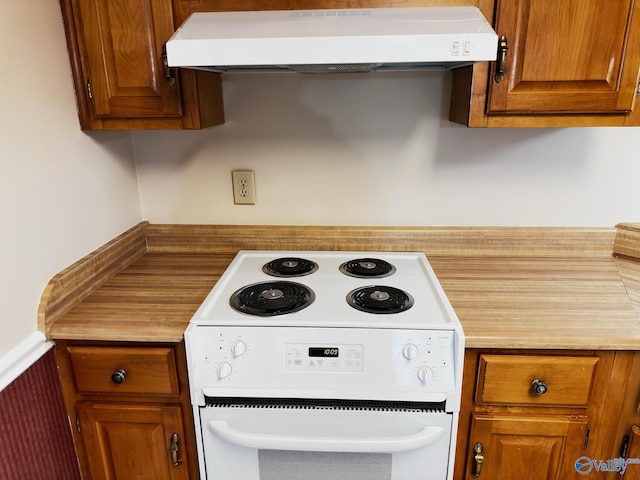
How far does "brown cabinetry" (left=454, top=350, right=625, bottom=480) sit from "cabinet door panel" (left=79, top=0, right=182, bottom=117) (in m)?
1.10

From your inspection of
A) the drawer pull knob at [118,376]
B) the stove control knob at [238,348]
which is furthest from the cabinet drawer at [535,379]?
the drawer pull knob at [118,376]

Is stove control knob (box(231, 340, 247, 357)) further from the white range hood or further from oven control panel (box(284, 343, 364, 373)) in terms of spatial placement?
the white range hood

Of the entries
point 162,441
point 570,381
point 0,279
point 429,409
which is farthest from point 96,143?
point 570,381

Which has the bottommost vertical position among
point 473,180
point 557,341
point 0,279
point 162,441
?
point 162,441

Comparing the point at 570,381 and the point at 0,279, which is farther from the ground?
the point at 0,279

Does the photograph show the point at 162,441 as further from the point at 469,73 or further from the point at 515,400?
the point at 469,73

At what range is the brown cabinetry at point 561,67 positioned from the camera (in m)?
1.12

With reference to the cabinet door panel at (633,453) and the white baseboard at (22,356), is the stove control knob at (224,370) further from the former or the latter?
the cabinet door panel at (633,453)

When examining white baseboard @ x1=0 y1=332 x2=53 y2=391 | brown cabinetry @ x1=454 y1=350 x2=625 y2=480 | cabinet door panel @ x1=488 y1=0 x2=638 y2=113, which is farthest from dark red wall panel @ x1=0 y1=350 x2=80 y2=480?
cabinet door panel @ x1=488 y1=0 x2=638 y2=113

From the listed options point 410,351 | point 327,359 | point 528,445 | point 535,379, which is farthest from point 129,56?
point 528,445

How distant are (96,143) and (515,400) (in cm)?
141

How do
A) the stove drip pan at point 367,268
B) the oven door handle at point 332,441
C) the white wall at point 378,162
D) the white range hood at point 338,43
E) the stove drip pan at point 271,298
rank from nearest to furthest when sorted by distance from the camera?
the white range hood at point 338,43, the oven door handle at point 332,441, the stove drip pan at point 271,298, the stove drip pan at point 367,268, the white wall at point 378,162

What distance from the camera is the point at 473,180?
1582mm

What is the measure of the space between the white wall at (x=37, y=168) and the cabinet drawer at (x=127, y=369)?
0.49ft
